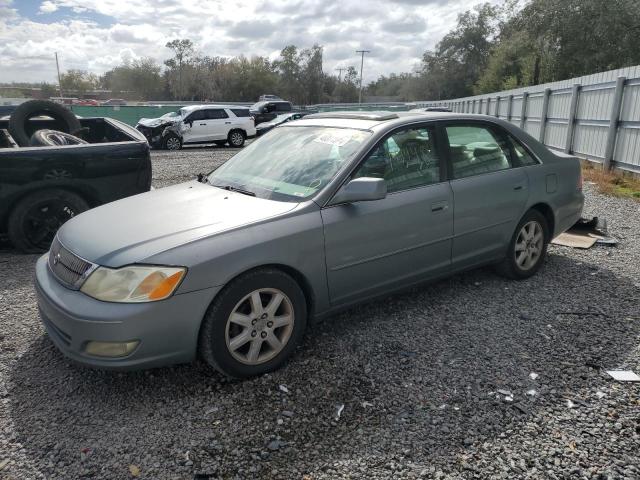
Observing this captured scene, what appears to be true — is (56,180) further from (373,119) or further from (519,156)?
(519,156)

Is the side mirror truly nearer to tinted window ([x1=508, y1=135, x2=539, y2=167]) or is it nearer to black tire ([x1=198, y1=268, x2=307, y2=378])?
black tire ([x1=198, y1=268, x2=307, y2=378])

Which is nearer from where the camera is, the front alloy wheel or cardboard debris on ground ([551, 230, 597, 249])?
the front alloy wheel

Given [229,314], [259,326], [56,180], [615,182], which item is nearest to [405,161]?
[259,326]

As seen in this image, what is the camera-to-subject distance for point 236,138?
65.6 ft

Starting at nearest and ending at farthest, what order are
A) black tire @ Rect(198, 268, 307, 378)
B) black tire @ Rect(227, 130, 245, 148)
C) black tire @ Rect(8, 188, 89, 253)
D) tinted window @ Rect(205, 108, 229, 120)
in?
black tire @ Rect(198, 268, 307, 378) < black tire @ Rect(8, 188, 89, 253) < tinted window @ Rect(205, 108, 229, 120) < black tire @ Rect(227, 130, 245, 148)

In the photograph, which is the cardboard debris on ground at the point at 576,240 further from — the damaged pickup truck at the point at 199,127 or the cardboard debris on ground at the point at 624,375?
the damaged pickup truck at the point at 199,127

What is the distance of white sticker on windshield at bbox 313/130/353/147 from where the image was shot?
3.63 metres

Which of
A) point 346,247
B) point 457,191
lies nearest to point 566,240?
point 457,191

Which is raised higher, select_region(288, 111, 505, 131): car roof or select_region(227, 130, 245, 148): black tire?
select_region(288, 111, 505, 131): car roof

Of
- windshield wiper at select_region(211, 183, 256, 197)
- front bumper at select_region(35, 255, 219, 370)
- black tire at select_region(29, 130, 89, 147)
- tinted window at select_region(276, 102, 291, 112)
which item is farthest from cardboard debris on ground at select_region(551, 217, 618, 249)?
tinted window at select_region(276, 102, 291, 112)

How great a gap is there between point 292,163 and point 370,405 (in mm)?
1790

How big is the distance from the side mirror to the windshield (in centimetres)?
17

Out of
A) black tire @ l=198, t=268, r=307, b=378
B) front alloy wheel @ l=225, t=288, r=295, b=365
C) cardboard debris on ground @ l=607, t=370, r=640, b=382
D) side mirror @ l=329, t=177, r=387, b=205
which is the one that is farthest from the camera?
side mirror @ l=329, t=177, r=387, b=205

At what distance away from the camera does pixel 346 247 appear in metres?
3.29
